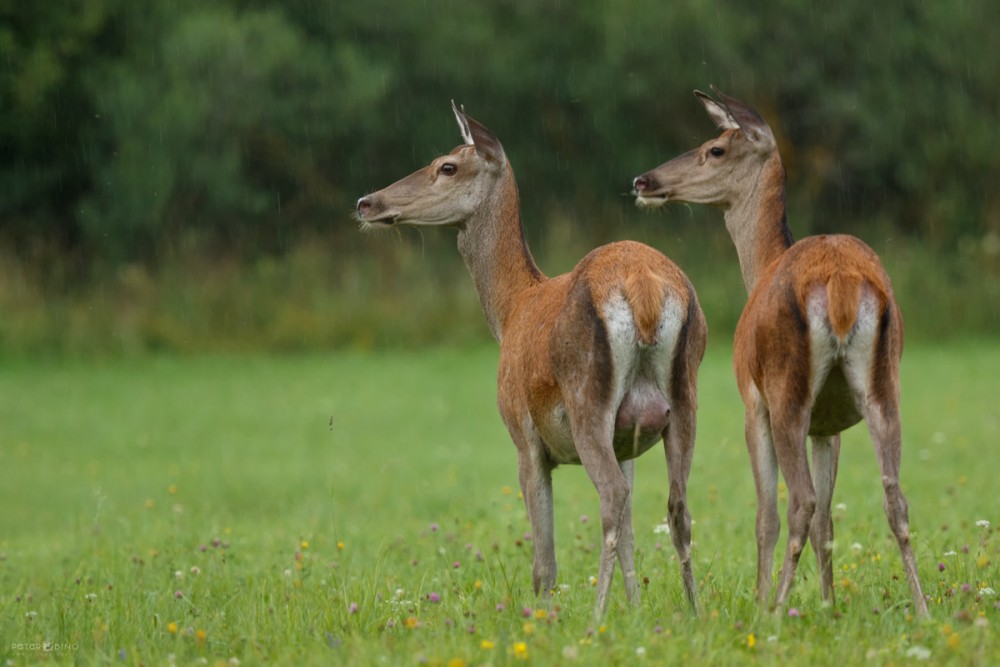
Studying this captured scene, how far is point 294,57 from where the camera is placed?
22.5m

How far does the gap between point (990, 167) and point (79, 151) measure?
596 inches

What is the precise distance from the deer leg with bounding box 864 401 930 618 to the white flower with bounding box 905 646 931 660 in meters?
0.52

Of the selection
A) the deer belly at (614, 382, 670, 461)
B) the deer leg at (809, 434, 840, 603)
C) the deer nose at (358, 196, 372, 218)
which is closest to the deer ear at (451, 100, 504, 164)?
the deer nose at (358, 196, 372, 218)

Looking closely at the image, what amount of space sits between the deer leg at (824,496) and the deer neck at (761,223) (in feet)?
2.88

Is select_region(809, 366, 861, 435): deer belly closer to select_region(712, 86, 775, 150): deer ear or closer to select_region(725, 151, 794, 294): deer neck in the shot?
select_region(725, 151, 794, 294): deer neck

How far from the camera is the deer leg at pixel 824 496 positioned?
566 cm

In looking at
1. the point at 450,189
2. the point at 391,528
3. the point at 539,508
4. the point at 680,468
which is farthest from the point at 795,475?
the point at 391,528

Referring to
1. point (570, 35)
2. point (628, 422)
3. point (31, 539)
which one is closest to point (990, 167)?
point (570, 35)

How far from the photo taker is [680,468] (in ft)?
18.3

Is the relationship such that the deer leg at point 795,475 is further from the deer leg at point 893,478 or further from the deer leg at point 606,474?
the deer leg at point 606,474

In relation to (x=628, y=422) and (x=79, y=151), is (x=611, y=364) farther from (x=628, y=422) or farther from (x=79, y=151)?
(x=79, y=151)

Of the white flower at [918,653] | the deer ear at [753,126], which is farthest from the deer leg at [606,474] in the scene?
the deer ear at [753,126]

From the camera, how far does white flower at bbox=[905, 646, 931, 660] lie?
4301 millimetres

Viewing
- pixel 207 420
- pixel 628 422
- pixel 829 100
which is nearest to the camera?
pixel 628 422
